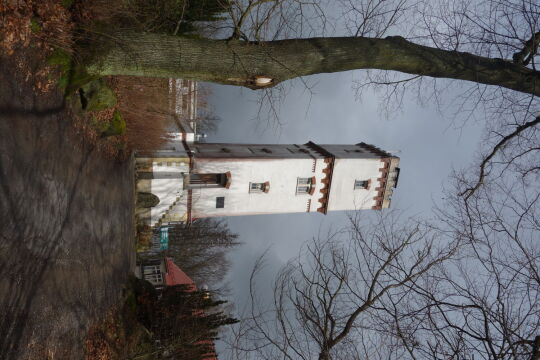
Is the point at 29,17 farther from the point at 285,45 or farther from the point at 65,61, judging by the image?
the point at 285,45

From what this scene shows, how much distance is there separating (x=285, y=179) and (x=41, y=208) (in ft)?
48.2

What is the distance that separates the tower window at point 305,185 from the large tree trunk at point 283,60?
1327 cm

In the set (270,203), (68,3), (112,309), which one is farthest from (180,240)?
(68,3)

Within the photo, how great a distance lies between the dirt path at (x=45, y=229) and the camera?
20.0ft

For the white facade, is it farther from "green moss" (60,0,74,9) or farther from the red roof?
"green moss" (60,0,74,9)

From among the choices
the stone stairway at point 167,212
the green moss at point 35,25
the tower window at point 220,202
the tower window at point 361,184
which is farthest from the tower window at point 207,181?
the green moss at point 35,25

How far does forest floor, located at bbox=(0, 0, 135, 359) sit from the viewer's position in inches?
241

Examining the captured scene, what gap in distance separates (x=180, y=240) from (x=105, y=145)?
23027 millimetres

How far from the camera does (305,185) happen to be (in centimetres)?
2117

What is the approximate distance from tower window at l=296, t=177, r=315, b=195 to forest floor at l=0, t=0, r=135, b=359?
12.6 metres

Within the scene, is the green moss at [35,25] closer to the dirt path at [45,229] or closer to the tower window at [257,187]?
the dirt path at [45,229]

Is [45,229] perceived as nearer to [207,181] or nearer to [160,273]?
[207,181]

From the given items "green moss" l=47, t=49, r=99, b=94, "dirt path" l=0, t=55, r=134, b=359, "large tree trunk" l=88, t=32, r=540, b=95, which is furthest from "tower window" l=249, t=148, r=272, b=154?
"large tree trunk" l=88, t=32, r=540, b=95

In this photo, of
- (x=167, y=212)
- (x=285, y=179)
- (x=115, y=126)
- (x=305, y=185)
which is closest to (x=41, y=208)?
(x=115, y=126)
